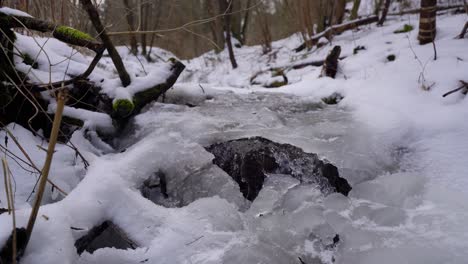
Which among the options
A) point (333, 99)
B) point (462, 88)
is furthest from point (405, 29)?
point (462, 88)

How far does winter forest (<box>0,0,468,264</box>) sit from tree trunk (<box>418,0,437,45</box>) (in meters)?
0.01

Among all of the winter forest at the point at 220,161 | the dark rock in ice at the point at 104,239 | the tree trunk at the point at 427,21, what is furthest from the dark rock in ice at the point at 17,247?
the tree trunk at the point at 427,21

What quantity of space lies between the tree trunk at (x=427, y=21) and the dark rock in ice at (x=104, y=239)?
9.88 feet

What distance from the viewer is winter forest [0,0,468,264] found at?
3.99ft

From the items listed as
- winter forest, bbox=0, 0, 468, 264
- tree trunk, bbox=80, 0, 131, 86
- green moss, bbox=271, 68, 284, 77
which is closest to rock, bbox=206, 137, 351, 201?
winter forest, bbox=0, 0, 468, 264

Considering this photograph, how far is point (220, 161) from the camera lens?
191 cm

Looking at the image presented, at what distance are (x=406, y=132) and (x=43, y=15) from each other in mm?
2941

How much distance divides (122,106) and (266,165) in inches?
38.4

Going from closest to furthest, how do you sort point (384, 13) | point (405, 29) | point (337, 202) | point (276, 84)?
1. point (337, 202)
2. point (405, 29)
3. point (276, 84)
4. point (384, 13)

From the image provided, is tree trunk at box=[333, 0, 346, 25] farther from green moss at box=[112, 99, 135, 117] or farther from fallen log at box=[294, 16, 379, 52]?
green moss at box=[112, 99, 135, 117]

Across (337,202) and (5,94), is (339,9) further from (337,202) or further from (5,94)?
(5,94)

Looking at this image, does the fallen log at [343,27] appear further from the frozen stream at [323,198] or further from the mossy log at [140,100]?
the mossy log at [140,100]

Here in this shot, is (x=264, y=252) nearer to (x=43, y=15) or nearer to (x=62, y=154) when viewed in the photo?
(x=62, y=154)

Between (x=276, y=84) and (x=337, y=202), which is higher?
(x=337, y=202)
